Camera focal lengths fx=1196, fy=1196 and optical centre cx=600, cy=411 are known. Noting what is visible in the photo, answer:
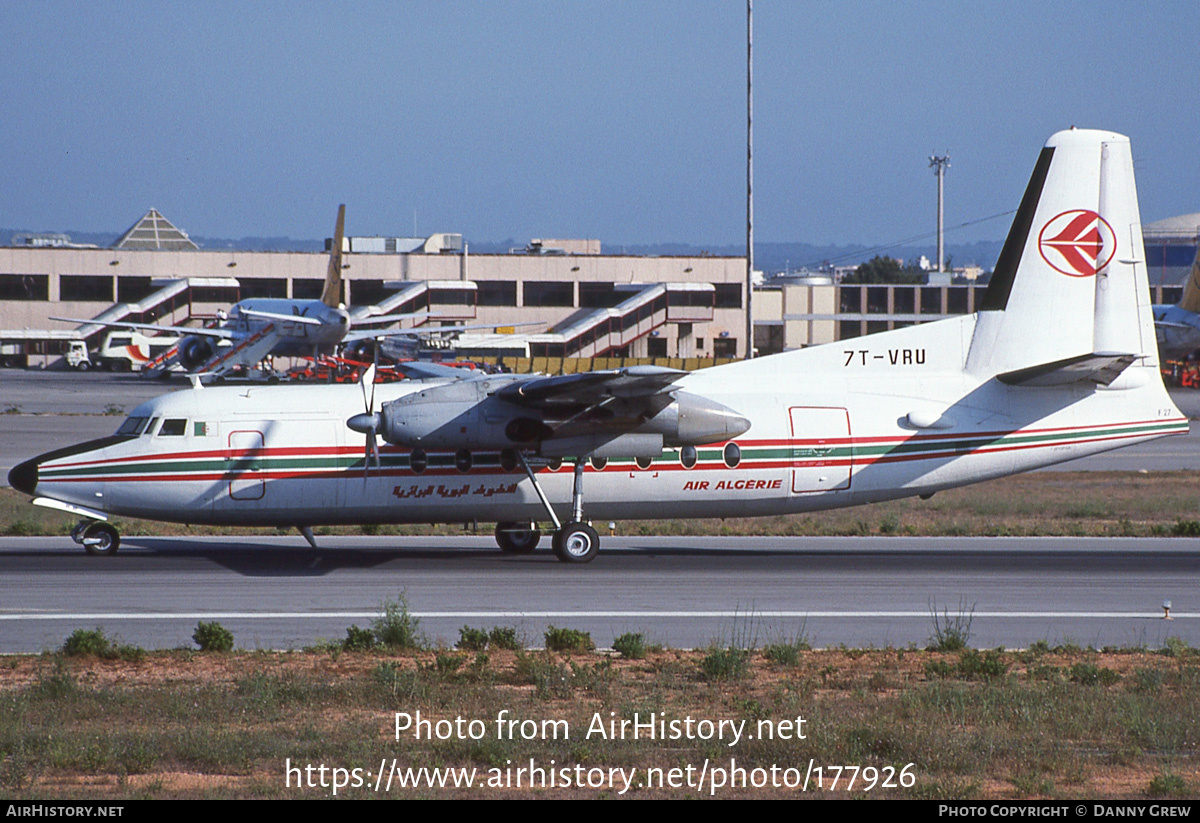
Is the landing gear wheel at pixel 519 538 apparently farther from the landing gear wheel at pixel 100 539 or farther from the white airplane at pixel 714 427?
the landing gear wheel at pixel 100 539

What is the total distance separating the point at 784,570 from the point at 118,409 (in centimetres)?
4241

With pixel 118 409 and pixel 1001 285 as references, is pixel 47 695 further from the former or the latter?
pixel 118 409

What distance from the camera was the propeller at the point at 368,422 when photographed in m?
19.2

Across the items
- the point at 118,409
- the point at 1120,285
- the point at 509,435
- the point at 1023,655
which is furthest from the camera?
the point at 118,409

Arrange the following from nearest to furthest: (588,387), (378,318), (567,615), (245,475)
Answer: (567,615) → (588,387) → (245,475) → (378,318)

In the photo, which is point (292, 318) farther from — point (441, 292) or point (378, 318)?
point (441, 292)

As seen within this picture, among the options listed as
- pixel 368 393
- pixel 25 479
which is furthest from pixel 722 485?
pixel 25 479

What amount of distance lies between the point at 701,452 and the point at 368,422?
18.5 feet

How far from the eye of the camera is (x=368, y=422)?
1920 centimetres

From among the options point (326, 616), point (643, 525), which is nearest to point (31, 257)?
point (643, 525)

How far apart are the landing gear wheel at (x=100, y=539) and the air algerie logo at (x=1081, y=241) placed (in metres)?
17.5

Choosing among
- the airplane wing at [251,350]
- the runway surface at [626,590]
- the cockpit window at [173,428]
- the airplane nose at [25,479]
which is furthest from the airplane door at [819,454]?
the airplane wing at [251,350]

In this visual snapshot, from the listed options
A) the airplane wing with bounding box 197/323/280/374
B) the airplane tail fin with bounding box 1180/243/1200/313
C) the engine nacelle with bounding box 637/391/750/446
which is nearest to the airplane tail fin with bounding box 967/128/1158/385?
the engine nacelle with bounding box 637/391/750/446

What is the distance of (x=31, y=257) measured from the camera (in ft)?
320
